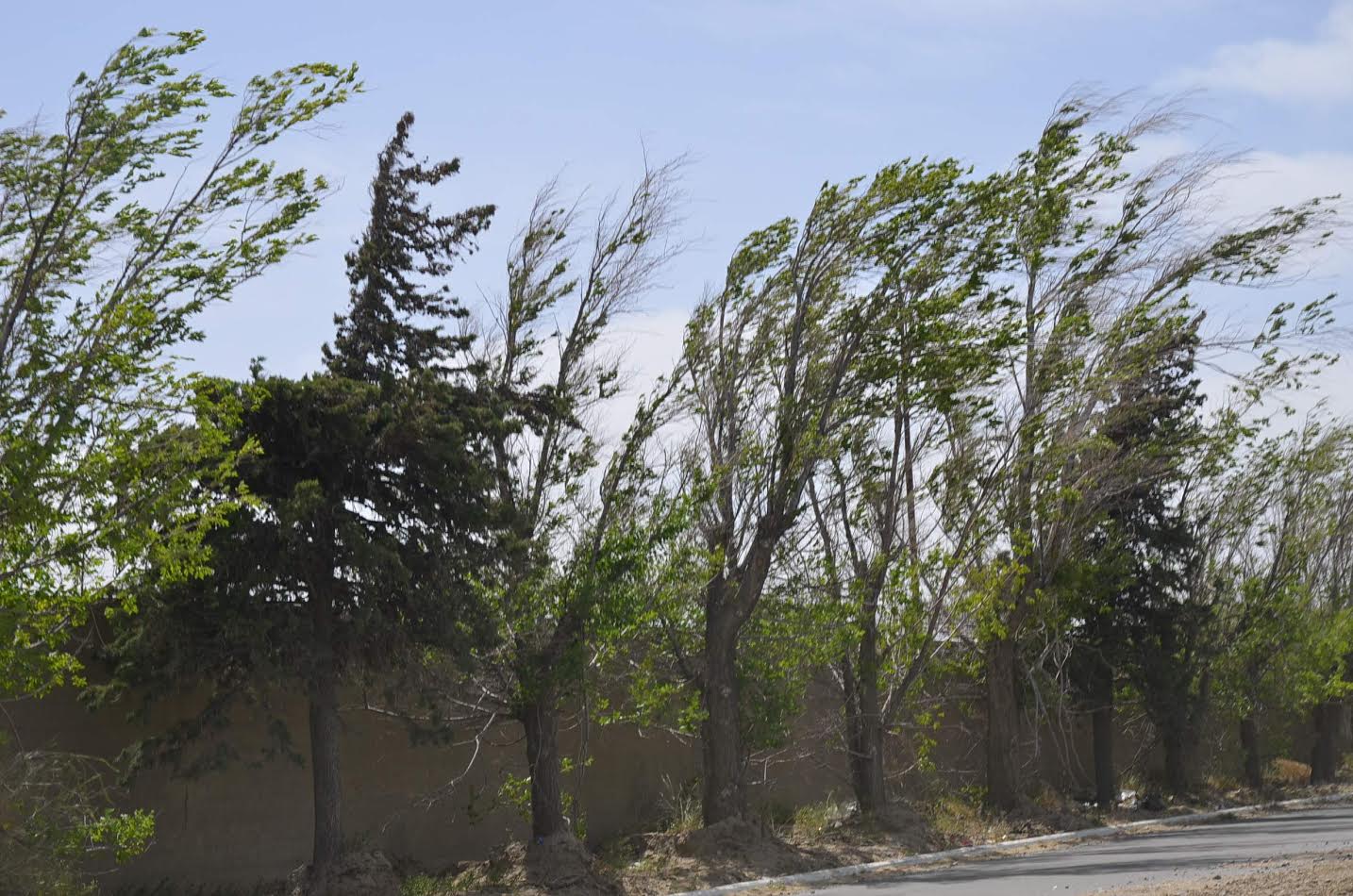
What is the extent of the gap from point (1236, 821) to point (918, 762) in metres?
6.03

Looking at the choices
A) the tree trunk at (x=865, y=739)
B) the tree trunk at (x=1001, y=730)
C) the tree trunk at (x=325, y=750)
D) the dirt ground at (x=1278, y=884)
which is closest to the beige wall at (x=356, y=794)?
the tree trunk at (x=325, y=750)

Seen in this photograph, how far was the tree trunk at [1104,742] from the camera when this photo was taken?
27.6 m

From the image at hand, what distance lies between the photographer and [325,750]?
1336 centimetres

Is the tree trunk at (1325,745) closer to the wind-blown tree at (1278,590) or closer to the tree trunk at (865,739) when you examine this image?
the wind-blown tree at (1278,590)

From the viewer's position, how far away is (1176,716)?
93.9ft

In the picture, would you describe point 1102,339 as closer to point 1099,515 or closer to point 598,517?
point 1099,515

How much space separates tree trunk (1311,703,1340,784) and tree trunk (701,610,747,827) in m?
23.5

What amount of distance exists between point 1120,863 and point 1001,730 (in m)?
8.94

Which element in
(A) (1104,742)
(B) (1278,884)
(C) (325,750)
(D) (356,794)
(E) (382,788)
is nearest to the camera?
(B) (1278,884)

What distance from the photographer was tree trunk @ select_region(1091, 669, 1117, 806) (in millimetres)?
27562

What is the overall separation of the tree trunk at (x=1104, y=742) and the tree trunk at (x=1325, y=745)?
31.1ft

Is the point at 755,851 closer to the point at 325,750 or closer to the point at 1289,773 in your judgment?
the point at 325,750

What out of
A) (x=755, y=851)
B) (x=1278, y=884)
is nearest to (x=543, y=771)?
(x=755, y=851)

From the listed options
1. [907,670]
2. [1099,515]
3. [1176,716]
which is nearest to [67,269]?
[907,670]
